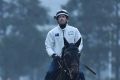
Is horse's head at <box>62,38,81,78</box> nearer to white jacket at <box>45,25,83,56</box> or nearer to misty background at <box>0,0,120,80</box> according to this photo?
white jacket at <box>45,25,83,56</box>

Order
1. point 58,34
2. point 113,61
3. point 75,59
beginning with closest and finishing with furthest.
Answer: point 75,59 < point 58,34 < point 113,61

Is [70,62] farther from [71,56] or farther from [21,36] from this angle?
[21,36]

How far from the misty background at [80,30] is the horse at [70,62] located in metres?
61.0

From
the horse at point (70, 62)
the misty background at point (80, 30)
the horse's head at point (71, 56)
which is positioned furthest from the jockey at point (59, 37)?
the misty background at point (80, 30)

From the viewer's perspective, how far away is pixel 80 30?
249 ft

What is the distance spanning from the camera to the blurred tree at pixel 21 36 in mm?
77062

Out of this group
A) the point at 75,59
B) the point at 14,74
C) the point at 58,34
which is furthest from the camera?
the point at 14,74

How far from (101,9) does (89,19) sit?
6.99 feet

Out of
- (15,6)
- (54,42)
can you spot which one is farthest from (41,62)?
(54,42)

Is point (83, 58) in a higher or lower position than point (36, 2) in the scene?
lower

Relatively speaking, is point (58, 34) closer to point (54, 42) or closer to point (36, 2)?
point (54, 42)

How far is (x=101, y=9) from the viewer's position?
76.1 meters

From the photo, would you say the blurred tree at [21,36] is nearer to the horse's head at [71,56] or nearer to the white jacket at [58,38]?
the white jacket at [58,38]

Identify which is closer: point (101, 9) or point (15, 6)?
point (101, 9)
